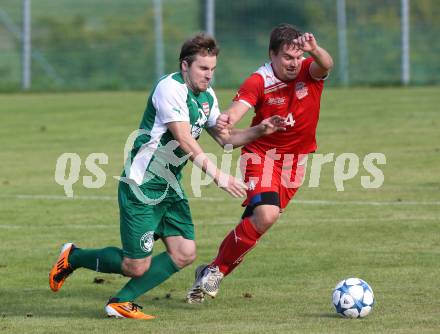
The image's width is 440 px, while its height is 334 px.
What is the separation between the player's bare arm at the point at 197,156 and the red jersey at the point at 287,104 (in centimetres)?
127

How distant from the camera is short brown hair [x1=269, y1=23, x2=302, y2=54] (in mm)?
9374

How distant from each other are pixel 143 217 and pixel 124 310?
754 mm

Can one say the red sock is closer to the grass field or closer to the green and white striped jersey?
the grass field

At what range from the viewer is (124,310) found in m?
8.79

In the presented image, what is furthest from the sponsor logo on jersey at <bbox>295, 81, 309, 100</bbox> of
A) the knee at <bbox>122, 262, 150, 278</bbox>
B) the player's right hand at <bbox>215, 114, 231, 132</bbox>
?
the knee at <bbox>122, 262, 150, 278</bbox>

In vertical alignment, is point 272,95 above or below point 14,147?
below

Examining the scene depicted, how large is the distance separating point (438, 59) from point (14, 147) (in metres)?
14.9

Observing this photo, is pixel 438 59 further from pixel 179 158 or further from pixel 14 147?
pixel 179 158

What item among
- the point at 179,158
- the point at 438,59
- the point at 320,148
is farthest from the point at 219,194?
the point at 438,59

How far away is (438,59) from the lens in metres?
31.9

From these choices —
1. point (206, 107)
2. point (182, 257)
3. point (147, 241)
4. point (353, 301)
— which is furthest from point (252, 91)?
point (353, 301)

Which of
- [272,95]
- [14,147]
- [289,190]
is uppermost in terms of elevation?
[14,147]

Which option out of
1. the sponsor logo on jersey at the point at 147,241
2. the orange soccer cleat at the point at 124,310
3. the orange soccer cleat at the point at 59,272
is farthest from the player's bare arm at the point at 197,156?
the orange soccer cleat at the point at 59,272

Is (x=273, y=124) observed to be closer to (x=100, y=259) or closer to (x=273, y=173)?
(x=273, y=173)
